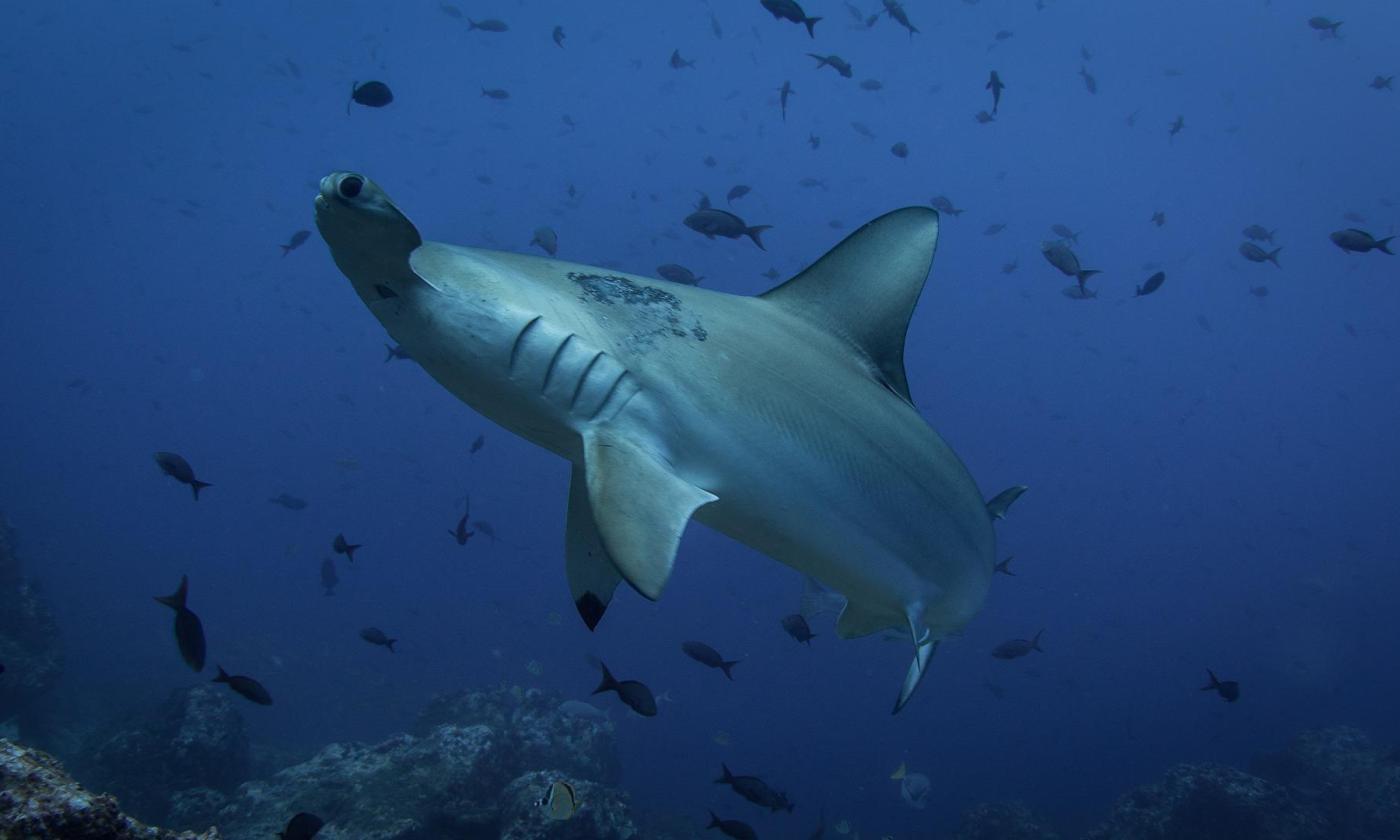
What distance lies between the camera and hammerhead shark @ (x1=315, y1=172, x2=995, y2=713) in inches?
76.4

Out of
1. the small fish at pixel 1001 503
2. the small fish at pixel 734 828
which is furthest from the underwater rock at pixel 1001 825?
the small fish at pixel 1001 503

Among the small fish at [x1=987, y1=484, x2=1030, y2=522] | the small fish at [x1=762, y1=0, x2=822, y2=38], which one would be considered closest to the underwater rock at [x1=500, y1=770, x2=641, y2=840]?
the small fish at [x1=987, y1=484, x2=1030, y2=522]

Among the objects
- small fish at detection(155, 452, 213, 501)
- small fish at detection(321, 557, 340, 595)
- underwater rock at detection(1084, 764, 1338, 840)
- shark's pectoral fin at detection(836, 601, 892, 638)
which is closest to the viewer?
shark's pectoral fin at detection(836, 601, 892, 638)

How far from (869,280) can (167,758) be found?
13.7 metres

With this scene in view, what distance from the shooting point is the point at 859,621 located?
3.58m

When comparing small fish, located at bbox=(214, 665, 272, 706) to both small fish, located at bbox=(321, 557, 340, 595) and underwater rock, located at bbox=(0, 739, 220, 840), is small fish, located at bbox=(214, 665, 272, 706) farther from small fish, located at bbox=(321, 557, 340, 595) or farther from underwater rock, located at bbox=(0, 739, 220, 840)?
small fish, located at bbox=(321, 557, 340, 595)

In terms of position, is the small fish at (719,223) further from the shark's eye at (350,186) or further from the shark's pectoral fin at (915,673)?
the shark's eye at (350,186)

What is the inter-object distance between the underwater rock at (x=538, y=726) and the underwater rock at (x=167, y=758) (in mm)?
3357

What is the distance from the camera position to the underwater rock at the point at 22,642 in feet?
45.1

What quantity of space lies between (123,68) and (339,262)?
93.3 m

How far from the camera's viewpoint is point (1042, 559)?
223 feet

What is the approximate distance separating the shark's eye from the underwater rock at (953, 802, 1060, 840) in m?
17.0

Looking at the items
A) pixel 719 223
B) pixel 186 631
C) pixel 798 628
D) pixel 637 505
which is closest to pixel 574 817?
pixel 798 628

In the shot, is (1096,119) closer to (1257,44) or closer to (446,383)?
(1257,44)
